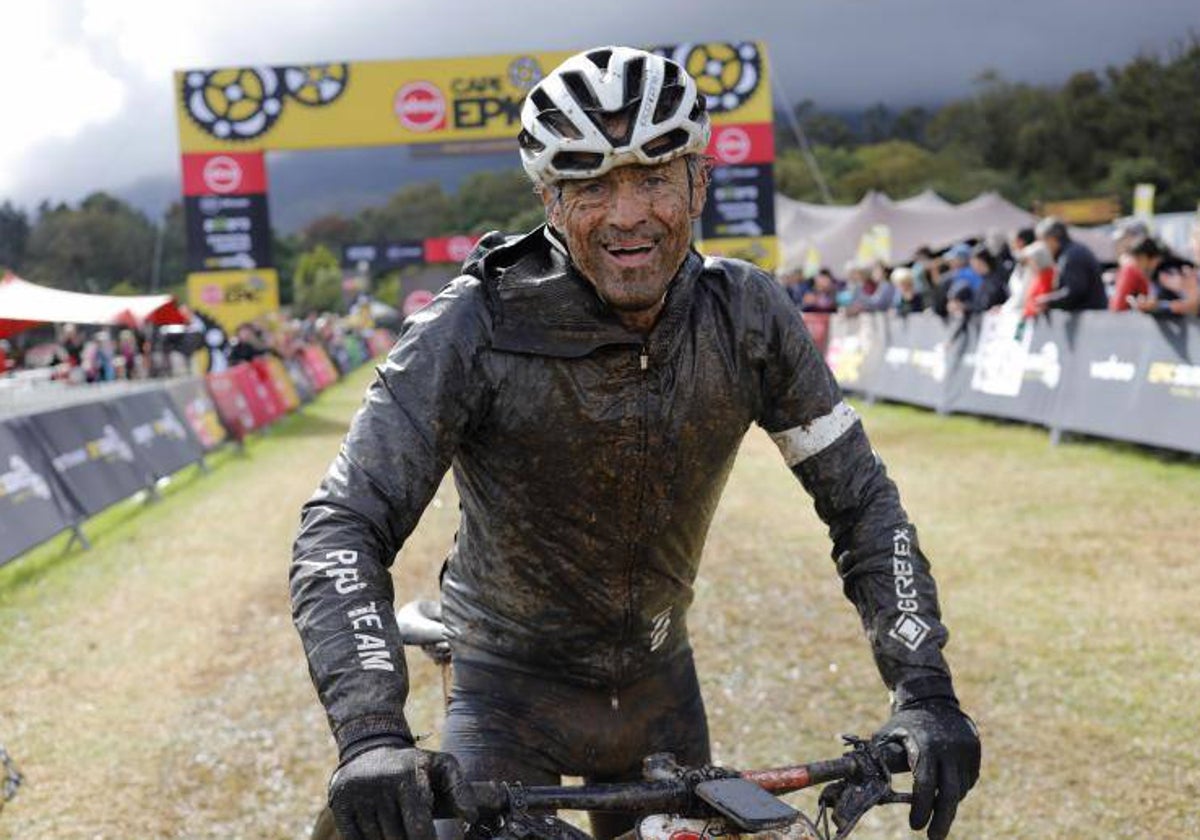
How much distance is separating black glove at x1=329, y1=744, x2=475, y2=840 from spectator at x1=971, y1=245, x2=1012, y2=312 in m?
16.1

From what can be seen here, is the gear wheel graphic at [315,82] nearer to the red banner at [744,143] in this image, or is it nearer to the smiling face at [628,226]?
the red banner at [744,143]

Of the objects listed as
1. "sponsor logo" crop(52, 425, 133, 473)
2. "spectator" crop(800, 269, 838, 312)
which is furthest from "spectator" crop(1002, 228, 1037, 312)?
"sponsor logo" crop(52, 425, 133, 473)

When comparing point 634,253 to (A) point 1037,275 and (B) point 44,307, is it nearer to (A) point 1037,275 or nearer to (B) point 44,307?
(B) point 44,307


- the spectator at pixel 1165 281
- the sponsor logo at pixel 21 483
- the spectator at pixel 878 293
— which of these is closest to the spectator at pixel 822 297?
the spectator at pixel 878 293

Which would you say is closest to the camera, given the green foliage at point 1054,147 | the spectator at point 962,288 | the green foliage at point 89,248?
the spectator at point 962,288

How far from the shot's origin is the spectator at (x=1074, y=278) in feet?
47.2

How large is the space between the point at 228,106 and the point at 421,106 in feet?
15.1

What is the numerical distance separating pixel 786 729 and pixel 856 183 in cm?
9199

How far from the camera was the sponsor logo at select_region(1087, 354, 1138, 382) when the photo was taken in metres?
13.2

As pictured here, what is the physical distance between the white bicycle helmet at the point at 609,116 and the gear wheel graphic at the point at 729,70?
2985 centimetres

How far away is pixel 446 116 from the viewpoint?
3256 cm

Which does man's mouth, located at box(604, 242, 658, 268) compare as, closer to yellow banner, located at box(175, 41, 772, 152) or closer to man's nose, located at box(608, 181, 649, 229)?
man's nose, located at box(608, 181, 649, 229)

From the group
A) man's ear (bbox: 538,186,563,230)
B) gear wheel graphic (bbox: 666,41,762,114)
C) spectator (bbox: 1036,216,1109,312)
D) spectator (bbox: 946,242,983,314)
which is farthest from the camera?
gear wheel graphic (bbox: 666,41,762,114)

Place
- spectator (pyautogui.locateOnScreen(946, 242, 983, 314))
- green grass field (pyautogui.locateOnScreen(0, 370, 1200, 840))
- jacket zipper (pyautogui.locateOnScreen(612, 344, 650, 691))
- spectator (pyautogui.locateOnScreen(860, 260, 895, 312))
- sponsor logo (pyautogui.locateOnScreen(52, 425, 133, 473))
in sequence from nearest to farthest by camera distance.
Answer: jacket zipper (pyautogui.locateOnScreen(612, 344, 650, 691))
green grass field (pyautogui.locateOnScreen(0, 370, 1200, 840))
sponsor logo (pyautogui.locateOnScreen(52, 425, 133, 473))
spectator (pyautogui.locateOnScreen(946, 242, 983, 314))
spectator (pyautogui.locateOnScreen(860, 260, 895, 312))
